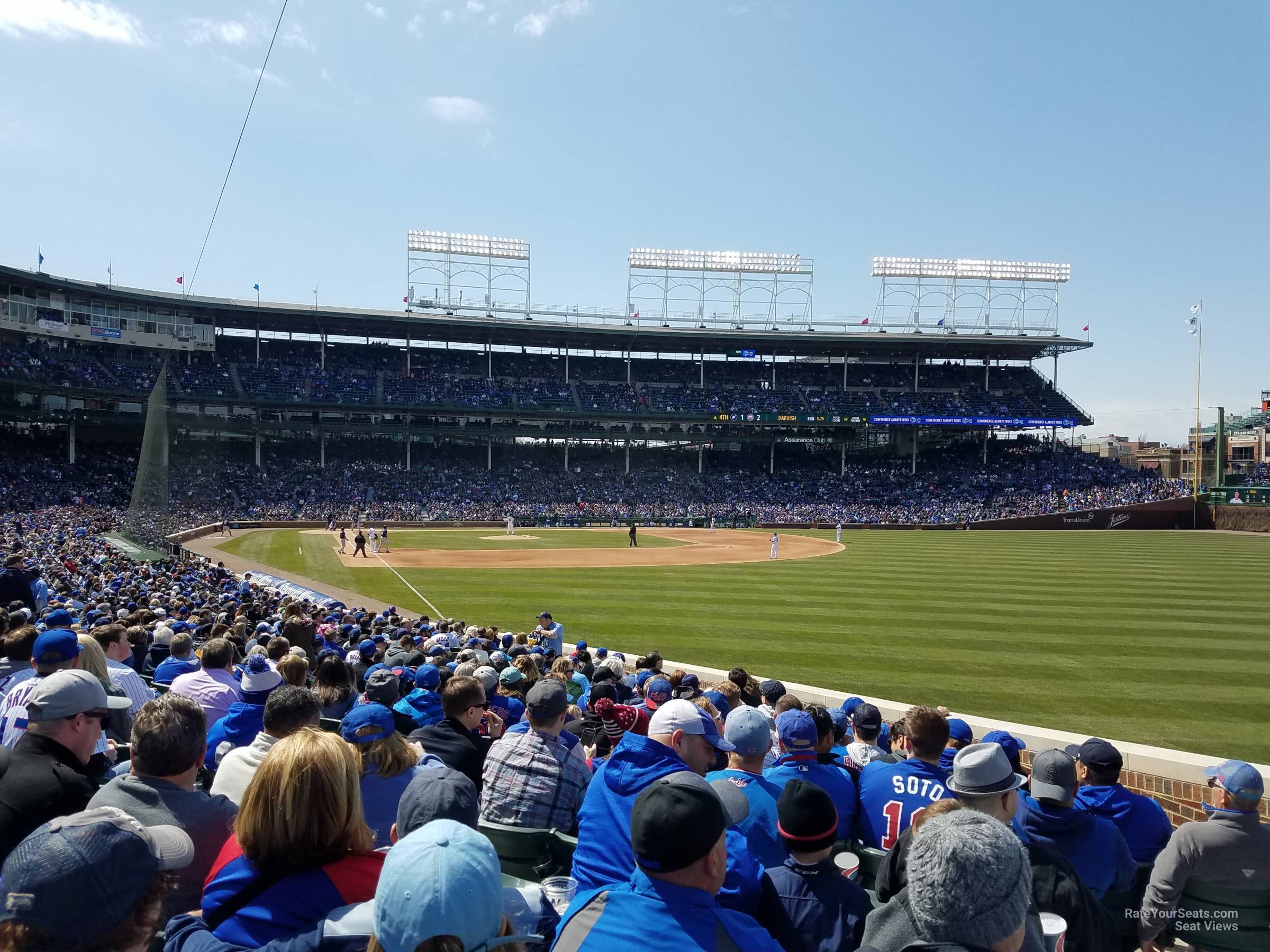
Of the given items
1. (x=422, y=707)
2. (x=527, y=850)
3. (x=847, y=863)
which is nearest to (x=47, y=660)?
(x=422, y=707)

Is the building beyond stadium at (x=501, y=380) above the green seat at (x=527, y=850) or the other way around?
above

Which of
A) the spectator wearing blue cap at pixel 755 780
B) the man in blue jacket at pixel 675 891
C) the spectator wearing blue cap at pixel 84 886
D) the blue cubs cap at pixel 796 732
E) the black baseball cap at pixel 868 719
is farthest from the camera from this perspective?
the black baseball cap at pixel 868 719

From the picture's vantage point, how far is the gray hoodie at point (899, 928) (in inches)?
101

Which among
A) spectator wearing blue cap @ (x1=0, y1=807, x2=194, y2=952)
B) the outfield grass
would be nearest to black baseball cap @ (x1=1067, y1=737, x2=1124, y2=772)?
spectator wearing blue cap @ (x1=0, y1=807, x2=194, y2=952)

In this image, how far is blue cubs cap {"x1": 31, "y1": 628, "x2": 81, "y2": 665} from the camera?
5.68 metres

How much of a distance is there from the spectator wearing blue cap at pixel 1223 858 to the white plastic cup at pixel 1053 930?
74.5 inches

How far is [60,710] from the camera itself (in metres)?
3.81

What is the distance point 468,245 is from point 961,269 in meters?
46.8

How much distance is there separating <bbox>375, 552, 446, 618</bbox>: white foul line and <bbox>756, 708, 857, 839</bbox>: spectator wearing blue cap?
15591 millimetres

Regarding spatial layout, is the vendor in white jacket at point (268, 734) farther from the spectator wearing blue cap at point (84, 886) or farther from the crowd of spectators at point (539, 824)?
the spectator wearing blue cap at point (84, 886)

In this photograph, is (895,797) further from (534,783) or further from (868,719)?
(534,783)

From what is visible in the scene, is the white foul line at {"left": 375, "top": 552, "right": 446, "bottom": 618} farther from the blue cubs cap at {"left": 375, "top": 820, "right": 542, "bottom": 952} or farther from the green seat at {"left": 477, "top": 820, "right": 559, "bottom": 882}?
the blue cubs cap at {"left": 375, "top": 820, "right": 542, "bottom": 952}

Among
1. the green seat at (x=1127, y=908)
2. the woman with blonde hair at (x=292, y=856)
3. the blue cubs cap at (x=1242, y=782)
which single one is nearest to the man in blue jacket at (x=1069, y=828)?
the green seat at (x=1127, y=908)

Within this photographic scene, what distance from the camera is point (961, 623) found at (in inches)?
750
